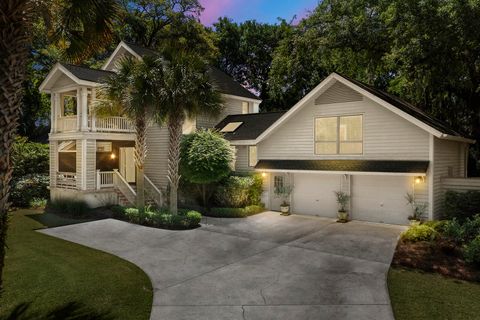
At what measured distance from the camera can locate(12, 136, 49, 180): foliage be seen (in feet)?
77.0

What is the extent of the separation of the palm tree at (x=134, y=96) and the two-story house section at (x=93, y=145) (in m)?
1.74

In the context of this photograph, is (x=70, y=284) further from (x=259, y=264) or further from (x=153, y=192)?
(x=153, y=192)

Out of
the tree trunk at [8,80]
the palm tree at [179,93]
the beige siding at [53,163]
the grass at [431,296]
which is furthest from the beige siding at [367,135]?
the tree trunk at [8,80]

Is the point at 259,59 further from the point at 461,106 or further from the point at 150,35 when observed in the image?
the point at 461,106

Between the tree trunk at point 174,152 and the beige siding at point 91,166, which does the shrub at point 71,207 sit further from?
the tree trunk at point 174,152

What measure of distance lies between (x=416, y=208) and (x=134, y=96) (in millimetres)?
13289

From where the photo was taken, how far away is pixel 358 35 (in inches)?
877

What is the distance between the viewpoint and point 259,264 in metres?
10.9

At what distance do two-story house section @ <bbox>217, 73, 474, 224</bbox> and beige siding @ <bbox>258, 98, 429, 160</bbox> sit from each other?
0.04m

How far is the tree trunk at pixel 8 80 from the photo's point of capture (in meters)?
6.23

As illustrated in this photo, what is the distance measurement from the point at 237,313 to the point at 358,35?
1979cm

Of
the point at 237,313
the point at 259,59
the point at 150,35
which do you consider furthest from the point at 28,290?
the point at 259,59

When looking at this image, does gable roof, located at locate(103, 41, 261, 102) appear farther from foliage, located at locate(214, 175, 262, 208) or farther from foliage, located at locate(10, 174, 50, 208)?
foliage, located at locate(10, 174, 50, 208)

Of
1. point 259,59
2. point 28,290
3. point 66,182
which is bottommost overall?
point 28,290
